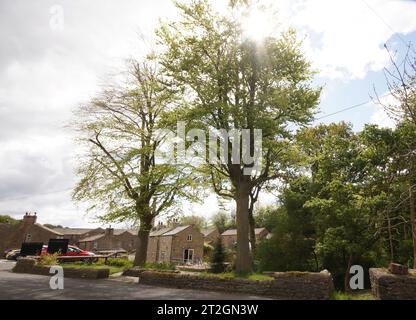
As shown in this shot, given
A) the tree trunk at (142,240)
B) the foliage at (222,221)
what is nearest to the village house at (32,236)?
the foliage at (222,221)

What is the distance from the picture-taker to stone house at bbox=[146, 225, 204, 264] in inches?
1922

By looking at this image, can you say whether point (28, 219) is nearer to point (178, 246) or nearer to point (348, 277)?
point (178, 246)

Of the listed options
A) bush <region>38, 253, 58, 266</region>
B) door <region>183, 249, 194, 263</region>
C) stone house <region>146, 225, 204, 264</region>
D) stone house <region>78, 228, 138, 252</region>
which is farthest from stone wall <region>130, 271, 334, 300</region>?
stone house <region>78, 228, 138, 252</region>

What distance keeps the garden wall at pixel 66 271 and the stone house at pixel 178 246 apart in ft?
97.4

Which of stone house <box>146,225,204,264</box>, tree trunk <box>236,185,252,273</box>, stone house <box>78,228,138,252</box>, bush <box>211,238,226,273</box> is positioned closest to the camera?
tree trunk <box>236,185,252,273</box>

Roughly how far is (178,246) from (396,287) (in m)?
42.7

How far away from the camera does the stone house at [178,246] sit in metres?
48.8

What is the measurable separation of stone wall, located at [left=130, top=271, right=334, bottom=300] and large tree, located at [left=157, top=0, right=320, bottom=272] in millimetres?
1955

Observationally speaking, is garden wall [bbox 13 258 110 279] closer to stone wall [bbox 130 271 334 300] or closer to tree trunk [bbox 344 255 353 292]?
stone wall [bbox 130 271 334 300]

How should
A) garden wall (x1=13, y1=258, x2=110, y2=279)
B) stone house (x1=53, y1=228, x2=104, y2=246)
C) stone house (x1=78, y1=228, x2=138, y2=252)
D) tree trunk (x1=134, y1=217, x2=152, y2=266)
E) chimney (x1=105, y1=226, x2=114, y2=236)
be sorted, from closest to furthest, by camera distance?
1. garden wall (x1=13, y1=258, x2=110, y2=279)
2. tree trunk (x1=134, y1=217, x2=152, y2=266)
3. stone house (x1=78, y1=228, x2=138, y2=252)
4. chimney (x1=105, y1=226, x2=114, y2=236)
5. stone house (x1=53, y1=228, x2=104, y2=246)

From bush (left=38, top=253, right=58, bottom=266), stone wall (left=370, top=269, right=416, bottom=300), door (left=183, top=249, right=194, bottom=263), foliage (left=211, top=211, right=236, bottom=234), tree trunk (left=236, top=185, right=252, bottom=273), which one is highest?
foliage (left=211, top=211, right=236, bottom=234)

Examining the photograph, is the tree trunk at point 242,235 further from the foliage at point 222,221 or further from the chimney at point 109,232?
the foliage at point 222,221

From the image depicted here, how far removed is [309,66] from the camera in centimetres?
1578
